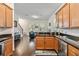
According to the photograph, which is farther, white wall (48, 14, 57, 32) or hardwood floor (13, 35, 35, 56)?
white wall (48, 14, 57, 32)

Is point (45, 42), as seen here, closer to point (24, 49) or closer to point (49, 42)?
point (49, 42)

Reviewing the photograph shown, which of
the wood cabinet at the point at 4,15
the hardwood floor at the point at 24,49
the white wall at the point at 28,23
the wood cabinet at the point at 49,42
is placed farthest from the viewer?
the white wall at the point at 28,23

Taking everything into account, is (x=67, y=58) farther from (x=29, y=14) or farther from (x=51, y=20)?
(x=29, y=14)

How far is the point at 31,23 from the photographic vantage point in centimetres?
548

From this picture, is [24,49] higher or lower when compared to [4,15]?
lower

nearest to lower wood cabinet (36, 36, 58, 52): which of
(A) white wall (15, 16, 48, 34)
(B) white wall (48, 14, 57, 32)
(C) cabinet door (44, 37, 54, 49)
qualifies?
(C) cabinet door (44, 37, 54, 49)

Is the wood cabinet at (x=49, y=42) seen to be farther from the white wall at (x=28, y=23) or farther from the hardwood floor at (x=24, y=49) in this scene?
the white wall at (x=28, y=23)

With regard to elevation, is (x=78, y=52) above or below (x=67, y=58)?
below

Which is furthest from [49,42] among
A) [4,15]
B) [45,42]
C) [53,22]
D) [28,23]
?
[4,15]

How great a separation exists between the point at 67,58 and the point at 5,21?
2.83 meters

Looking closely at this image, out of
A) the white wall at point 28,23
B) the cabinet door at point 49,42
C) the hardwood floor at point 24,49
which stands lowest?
the hardwood floor at point 24,49

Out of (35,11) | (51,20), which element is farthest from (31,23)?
(51,20)

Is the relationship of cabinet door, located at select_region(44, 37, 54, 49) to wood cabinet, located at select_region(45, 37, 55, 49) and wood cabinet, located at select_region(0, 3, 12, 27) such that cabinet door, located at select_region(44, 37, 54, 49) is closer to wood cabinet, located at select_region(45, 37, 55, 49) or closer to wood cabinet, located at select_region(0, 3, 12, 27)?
wood cabinet, located at select_region(45, 37, 55, 49)

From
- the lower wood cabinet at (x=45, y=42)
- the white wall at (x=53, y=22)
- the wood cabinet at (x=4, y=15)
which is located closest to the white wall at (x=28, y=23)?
the white wall at (x=53, y=22)
